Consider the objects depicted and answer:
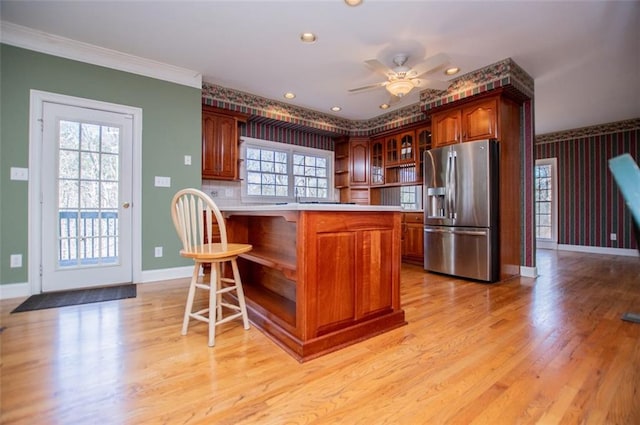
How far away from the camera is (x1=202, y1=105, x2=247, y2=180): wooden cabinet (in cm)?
407

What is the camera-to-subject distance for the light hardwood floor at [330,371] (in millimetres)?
1196

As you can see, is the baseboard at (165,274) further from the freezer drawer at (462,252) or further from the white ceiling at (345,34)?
the freezer drawer at (462,252)

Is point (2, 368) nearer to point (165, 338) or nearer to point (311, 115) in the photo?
point (165, 338)

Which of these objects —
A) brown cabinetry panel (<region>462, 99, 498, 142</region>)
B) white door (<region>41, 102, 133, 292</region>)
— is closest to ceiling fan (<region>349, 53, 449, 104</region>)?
brown cabinetry panel (<region>462, 99, 498, 142</region>)

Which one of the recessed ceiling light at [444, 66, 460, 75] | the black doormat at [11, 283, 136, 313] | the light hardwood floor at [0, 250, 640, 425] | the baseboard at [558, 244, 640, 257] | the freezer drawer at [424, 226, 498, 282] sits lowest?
the light hardwood floor at [0, 250, 640, 425]

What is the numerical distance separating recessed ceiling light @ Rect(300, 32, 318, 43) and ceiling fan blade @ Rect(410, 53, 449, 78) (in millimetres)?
1060

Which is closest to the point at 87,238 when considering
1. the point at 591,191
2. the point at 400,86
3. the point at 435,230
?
the point at 400,86

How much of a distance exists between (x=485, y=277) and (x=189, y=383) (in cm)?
325

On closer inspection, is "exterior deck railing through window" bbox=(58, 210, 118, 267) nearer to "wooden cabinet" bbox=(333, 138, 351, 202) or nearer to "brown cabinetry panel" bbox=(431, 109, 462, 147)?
"wooden cabinet" bbox=(333, 138, 351, 202)

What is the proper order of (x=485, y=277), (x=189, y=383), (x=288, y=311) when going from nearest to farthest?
(x=189, y=383) → (x=288, y=311) → (x=485, y=277)

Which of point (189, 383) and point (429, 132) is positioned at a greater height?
point (429, 132)

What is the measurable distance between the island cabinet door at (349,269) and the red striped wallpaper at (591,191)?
506 centimetres

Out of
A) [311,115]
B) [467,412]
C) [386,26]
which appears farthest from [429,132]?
[467,412]

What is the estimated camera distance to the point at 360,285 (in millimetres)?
1898
